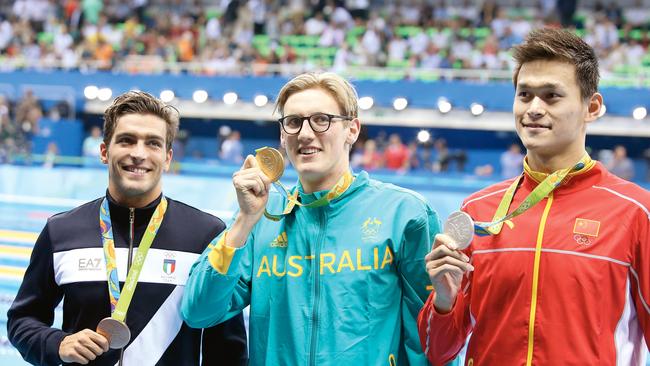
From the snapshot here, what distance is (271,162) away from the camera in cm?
250

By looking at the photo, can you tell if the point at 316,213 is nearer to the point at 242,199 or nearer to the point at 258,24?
the point at 242,199

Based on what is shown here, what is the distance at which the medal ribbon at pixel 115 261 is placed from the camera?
2.74 metres

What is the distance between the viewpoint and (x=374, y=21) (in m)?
20.2

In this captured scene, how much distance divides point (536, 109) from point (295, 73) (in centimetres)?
1523

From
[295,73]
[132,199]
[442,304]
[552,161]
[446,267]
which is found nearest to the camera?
[446,267]

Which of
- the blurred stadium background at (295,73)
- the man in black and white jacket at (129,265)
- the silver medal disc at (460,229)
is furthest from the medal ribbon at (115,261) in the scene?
the blurred stadium background at (295,73)

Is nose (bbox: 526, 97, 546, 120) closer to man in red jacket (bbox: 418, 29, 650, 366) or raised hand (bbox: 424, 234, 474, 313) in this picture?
man in red jacket (bbox: 418, 29, 650, 366)

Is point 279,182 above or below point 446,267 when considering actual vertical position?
above

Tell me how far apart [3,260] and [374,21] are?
42.4ft

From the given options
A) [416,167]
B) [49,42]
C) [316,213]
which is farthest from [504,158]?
[316,213]

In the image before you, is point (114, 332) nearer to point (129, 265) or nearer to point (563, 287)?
point (129, 265)

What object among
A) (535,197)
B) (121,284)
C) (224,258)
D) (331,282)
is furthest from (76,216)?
(535,197)

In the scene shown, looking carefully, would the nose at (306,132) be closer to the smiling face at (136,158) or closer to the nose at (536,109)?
the smiling face at (136,158)

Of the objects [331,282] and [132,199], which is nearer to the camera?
[331,282]
